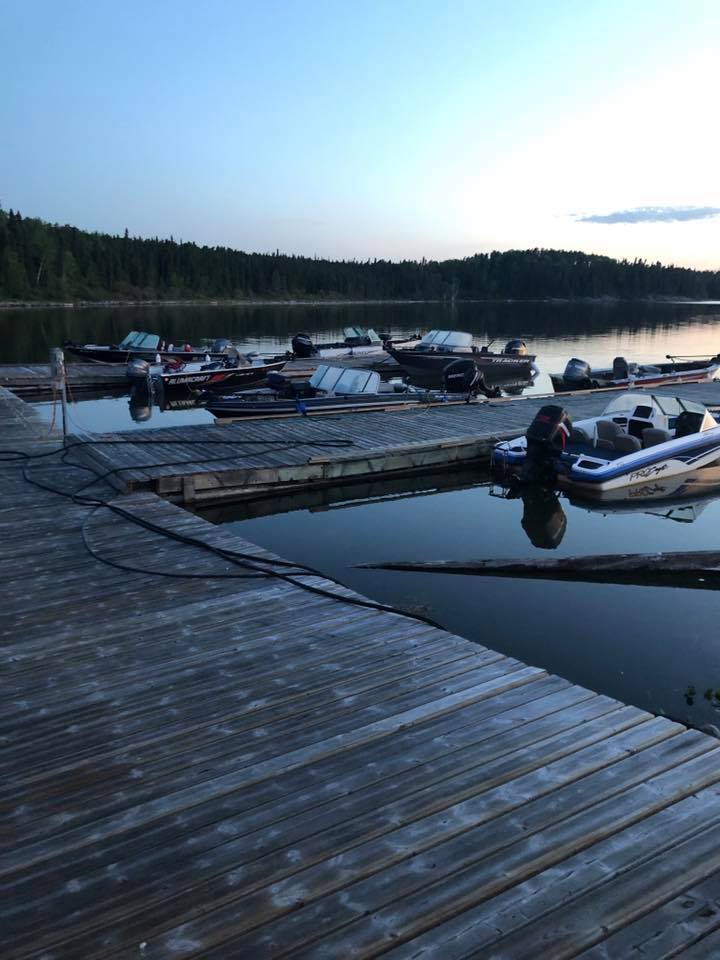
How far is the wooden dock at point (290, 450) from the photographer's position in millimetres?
11516

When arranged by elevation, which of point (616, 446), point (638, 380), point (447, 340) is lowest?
point (616, 446)

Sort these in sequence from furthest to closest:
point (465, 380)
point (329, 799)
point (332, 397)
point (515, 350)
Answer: point (515, 350) < point (465, 380) < point (332, 397) < point (329, 799)

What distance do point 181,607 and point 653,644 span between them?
4.83m

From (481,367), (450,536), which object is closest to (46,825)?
(450,536)

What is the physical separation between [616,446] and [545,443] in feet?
5.63

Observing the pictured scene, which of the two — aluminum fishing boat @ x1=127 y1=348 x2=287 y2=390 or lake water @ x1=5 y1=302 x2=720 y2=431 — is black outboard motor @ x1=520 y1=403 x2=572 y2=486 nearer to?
lake water @ x1=5 y1=302 x2=720 y2=431

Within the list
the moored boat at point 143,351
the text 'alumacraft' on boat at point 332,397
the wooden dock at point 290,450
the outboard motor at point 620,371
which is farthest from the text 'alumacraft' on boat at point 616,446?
the moored boat at point 143,351

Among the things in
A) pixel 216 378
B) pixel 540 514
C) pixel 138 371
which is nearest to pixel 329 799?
pixel 540 514

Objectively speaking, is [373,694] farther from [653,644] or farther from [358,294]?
[358,294]

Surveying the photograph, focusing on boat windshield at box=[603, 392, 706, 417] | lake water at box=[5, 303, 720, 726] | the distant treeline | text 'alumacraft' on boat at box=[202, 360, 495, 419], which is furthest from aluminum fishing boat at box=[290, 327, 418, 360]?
the distant treeline

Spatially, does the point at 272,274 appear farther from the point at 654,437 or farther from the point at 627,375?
the point at 654,437

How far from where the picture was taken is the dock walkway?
2.71 m

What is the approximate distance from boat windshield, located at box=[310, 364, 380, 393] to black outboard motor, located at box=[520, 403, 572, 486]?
261 inches

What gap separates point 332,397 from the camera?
17.9 m
